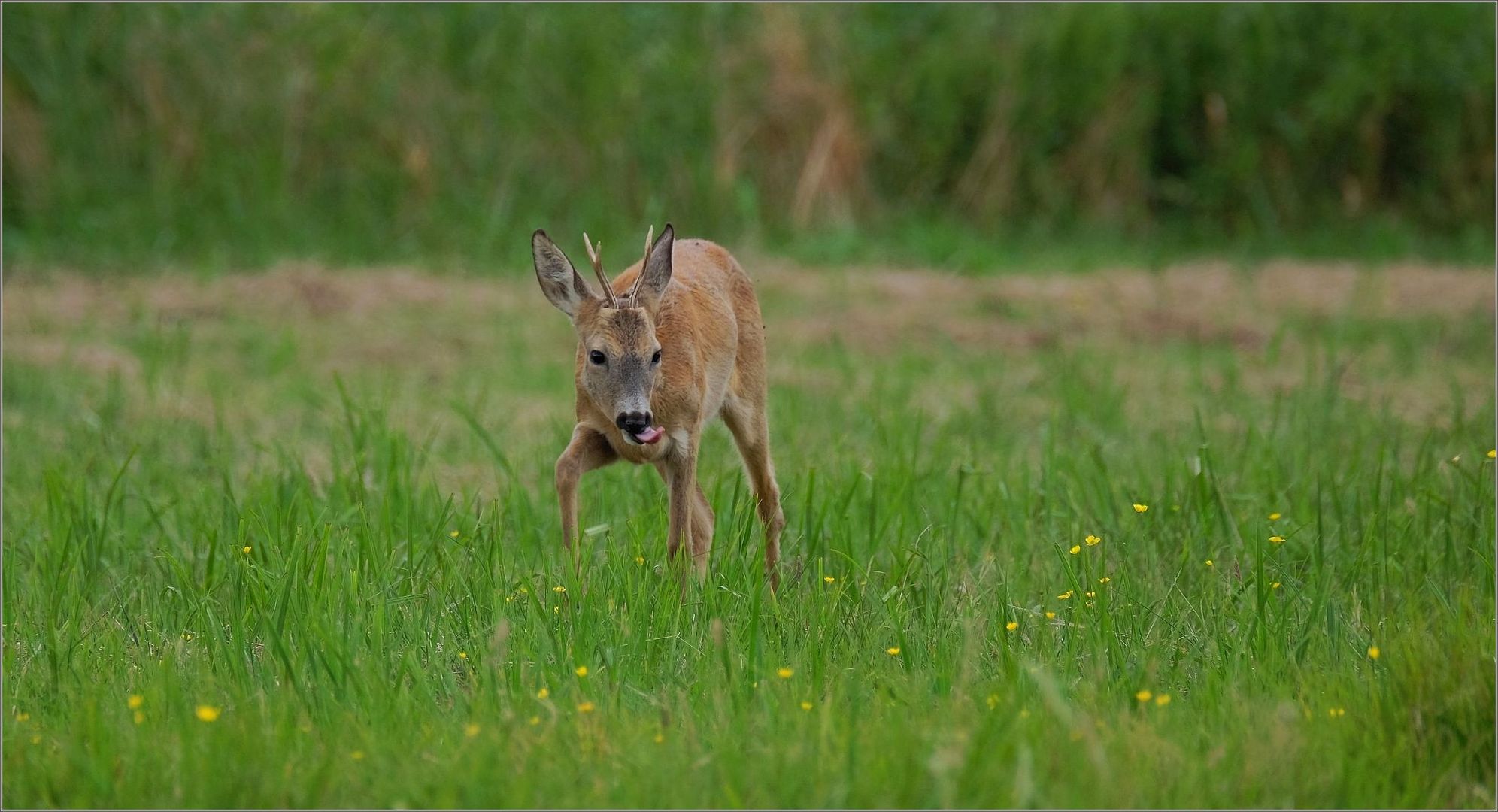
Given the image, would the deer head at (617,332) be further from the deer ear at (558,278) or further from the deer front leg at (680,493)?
the deer front leg at (680,493)

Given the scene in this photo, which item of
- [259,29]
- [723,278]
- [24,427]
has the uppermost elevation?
[259,29]

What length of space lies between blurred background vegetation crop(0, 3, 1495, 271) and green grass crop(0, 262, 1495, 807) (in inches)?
151

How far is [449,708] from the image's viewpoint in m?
4.07

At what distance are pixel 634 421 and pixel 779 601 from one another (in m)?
0.62

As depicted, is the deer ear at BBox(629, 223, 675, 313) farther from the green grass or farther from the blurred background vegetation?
the blurred background vegetation

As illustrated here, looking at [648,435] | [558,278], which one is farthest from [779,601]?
[558,278]

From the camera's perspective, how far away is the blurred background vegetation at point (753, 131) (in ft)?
42.1

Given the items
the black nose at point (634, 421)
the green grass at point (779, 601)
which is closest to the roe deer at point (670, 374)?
the black nose at point (634, 421)

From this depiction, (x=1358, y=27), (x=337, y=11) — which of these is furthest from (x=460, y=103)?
(x=1358, y=27)

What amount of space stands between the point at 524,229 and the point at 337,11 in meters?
2.43

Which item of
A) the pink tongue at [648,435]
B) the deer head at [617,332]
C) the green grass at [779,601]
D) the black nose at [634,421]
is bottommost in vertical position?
the green grass at [779,601]

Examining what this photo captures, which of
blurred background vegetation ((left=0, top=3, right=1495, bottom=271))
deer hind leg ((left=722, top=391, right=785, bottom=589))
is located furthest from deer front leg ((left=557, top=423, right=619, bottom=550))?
blurred background vegetation ((left=0, top=3, right=1495, bottom=271))

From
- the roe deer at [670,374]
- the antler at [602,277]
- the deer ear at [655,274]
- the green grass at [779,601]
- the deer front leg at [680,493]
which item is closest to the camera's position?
the green grass at [779,601]

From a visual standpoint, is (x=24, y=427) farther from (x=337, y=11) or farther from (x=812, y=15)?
(x=812, y=15)
